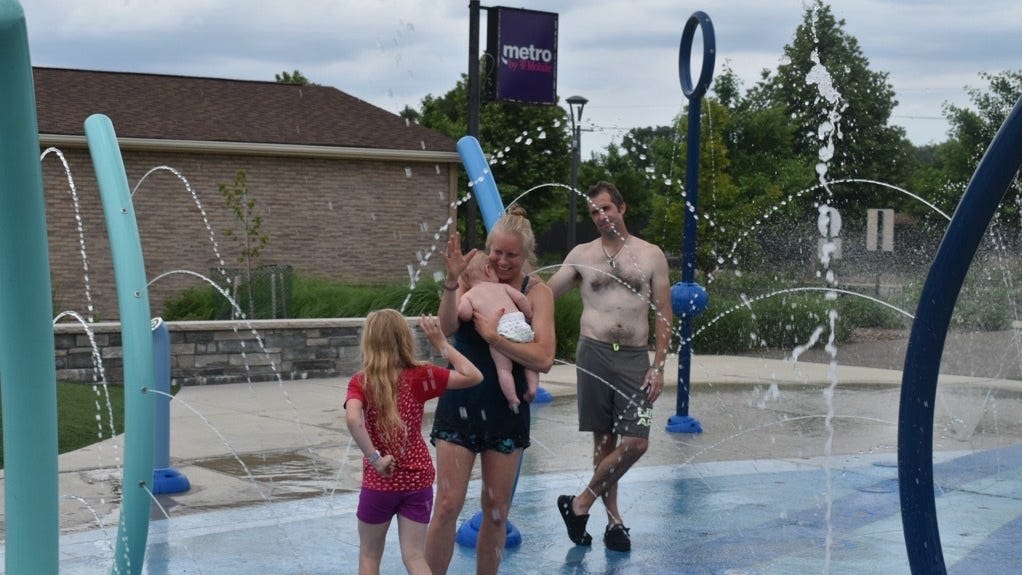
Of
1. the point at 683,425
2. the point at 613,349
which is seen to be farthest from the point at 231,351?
the point at 613,349

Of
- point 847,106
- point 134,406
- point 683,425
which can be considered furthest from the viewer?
point 847,106

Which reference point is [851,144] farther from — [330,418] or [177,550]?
[177,550]

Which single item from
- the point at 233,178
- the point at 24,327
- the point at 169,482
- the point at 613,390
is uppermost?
the point at 233,178

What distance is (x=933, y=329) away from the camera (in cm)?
375

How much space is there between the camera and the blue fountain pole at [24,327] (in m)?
2.72

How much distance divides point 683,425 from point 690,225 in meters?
1.65

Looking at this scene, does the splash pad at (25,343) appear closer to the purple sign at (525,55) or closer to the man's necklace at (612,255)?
the man's necklace at (612,255)

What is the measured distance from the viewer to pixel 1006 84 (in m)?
36.5

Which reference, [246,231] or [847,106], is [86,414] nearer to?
[246,231]

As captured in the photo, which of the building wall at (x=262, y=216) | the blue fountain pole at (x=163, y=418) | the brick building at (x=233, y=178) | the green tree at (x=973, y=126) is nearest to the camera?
the blue fountain pole at (x=163, y=418)

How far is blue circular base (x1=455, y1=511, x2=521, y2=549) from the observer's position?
634cm

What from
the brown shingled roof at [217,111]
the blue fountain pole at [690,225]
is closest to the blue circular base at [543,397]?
the blue fountain pole at [690,225]

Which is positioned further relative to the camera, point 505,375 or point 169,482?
point 169,482

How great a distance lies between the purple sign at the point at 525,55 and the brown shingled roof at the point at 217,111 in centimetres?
552
